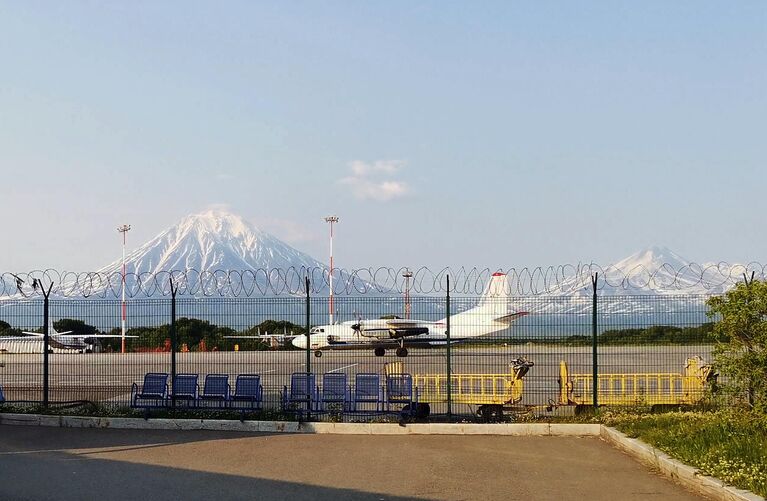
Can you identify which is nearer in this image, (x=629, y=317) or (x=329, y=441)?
(x=329, y=441)

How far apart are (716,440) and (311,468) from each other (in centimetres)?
576

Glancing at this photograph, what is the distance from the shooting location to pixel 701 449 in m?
11.1

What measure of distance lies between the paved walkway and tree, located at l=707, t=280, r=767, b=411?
1926 millimetres

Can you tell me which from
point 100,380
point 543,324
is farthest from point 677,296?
point 100,380

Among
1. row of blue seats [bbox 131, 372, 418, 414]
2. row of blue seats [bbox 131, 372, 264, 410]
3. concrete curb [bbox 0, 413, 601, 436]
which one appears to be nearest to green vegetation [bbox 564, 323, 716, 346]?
concrete curb [bbox 0, 413, 601, 436]

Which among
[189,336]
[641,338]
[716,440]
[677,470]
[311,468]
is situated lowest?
[311,468]

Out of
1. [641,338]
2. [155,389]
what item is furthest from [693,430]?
[155,389]

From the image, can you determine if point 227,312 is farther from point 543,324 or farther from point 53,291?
point 543,324

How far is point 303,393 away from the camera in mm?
15914

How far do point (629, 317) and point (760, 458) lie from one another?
19.8 ft

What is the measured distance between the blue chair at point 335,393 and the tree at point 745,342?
6914 mm

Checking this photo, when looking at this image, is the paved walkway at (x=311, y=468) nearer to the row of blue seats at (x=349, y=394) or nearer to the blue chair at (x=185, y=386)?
the row of blue seats at (x=349, y=394)

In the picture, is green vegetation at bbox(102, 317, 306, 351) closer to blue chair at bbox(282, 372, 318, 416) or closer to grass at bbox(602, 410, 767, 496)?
blue chair at bbox(282, 372, 318, 416)

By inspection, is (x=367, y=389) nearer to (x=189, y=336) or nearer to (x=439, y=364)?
(x=189, y=336)
